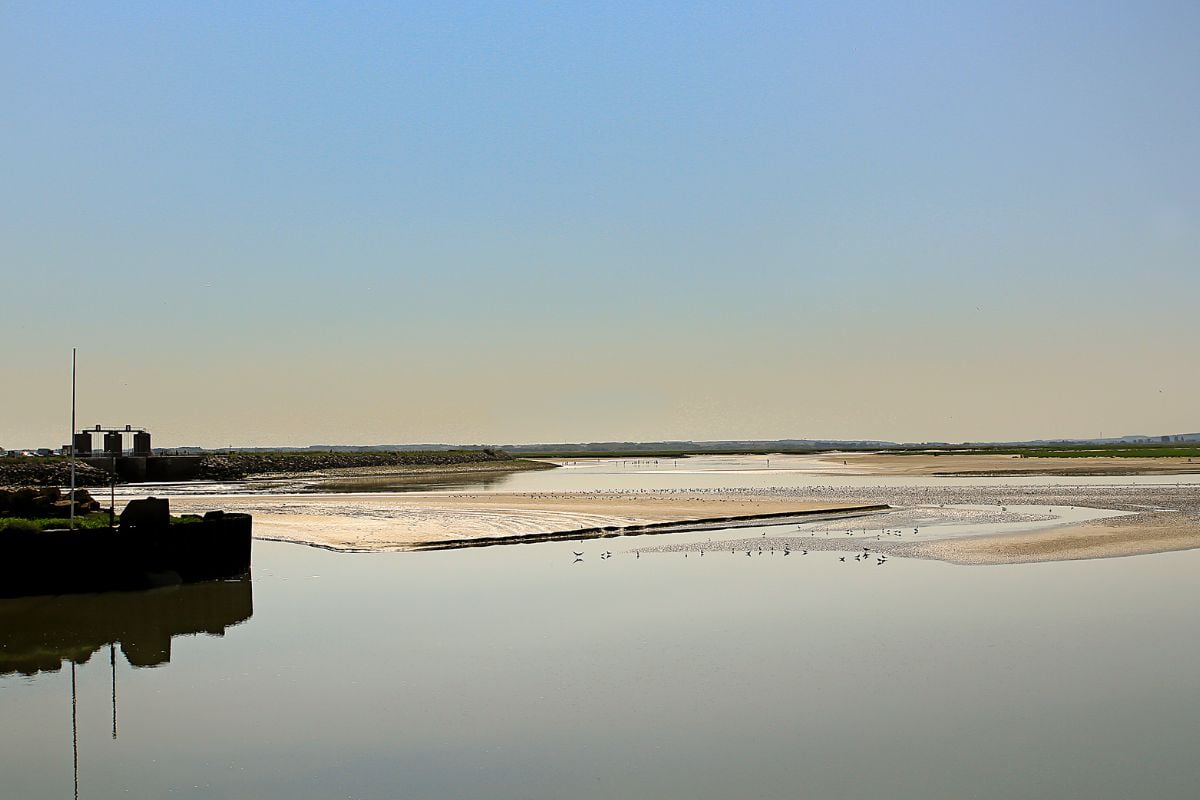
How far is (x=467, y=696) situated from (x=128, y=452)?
77.0 meters

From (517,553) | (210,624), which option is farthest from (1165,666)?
(517,553)

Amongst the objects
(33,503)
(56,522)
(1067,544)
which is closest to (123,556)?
(56,522)

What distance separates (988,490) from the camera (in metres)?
63.4

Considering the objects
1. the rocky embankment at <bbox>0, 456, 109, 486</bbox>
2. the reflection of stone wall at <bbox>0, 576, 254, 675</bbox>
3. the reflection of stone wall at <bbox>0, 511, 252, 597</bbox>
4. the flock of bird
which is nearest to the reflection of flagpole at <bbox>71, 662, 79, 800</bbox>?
the reflection of stone wall at <bbox>0, 576, 254, 675</bbox>

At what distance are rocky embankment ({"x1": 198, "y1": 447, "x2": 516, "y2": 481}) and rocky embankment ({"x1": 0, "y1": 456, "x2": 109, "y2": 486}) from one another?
1057 centimetres

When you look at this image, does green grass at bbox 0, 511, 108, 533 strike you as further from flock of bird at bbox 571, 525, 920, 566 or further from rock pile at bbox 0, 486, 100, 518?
flock of bird at bbox 571, 525, 920, 566

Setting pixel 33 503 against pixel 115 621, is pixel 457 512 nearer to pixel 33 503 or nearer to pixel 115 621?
pixel 33 503

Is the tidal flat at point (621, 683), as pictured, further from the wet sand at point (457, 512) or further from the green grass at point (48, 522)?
the wet sand at point (457, 512)

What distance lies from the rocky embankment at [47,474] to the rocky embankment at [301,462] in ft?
34.7

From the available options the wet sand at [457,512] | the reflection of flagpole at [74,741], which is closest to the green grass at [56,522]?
the wet sand at [457,512]

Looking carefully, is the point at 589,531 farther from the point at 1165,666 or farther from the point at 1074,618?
the point at 1165,666

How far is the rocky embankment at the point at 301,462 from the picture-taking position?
94.3 m

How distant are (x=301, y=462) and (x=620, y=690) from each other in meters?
101

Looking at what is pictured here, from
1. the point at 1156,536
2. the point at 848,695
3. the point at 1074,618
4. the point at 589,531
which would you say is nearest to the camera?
the point at 848,695
